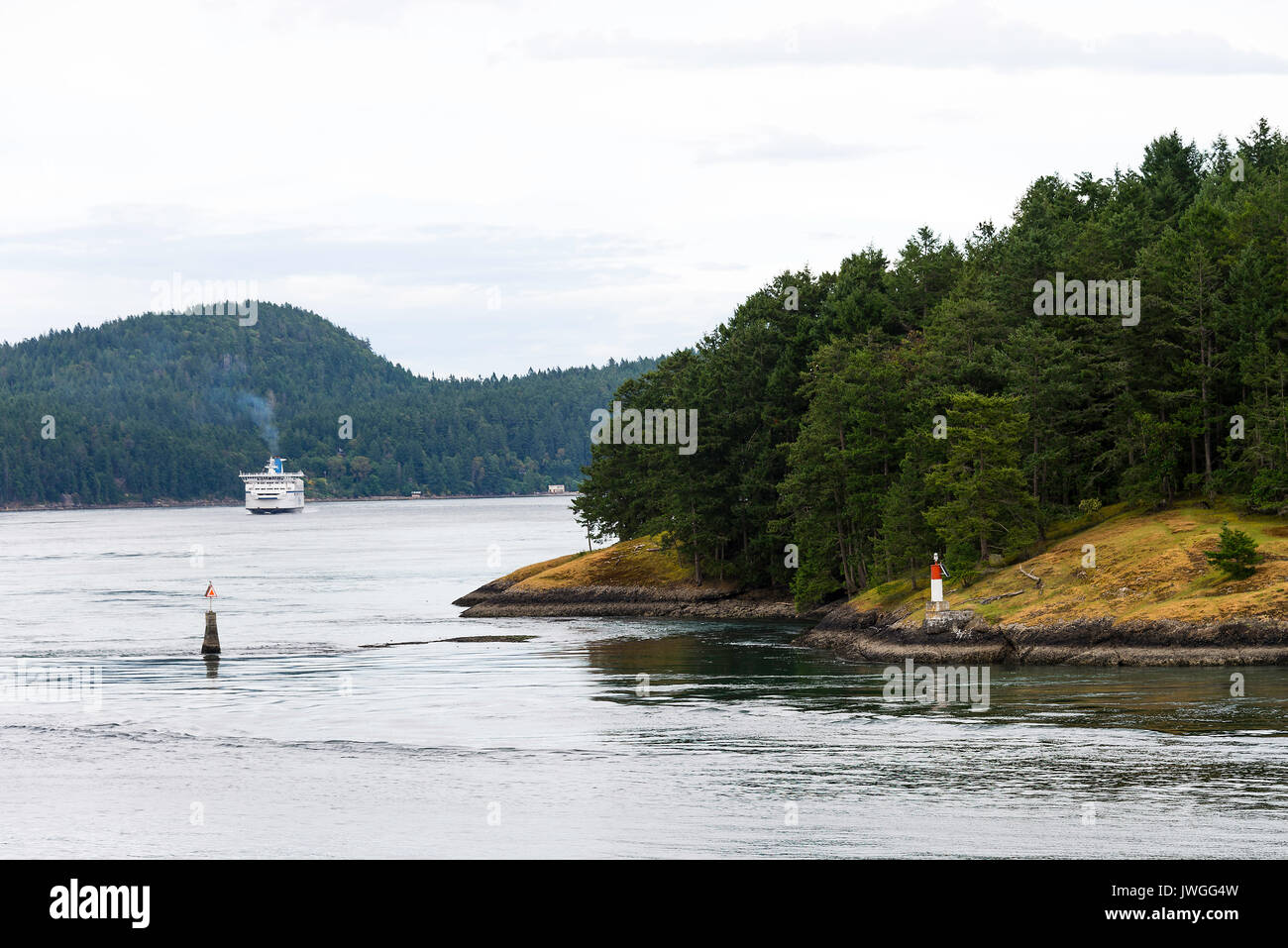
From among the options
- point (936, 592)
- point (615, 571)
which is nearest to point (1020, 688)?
point (936, 592)

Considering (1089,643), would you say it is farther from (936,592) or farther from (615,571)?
(615,571)

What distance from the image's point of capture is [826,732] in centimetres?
4081

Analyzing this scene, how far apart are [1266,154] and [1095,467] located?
194 feet

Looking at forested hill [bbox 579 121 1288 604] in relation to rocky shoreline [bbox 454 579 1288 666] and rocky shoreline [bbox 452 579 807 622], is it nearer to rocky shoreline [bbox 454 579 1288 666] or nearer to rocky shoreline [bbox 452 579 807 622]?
rocky shoreline [bbox 452 579 807 622]

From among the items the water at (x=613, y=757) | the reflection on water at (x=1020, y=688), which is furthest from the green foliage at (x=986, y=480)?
the water at (x=613, y=757)

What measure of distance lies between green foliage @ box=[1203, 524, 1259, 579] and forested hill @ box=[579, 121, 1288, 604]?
21.2 feet

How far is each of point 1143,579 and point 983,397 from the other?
1103 cm

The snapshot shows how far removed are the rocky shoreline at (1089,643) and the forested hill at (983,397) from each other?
18.7 ft

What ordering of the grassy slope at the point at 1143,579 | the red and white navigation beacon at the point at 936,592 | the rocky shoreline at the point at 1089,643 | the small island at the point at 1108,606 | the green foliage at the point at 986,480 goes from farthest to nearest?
the green foliage at the point at 986,480
the red and white navigation beacon at the point at 936,592
the grassy slope at the point at 1143,579
the small island at the point at 1108,606
the rocky shoreline at the point at 1089,643

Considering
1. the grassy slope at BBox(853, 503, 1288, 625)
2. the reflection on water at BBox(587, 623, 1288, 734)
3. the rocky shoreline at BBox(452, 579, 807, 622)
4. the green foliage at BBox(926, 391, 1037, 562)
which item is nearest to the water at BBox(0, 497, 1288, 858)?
the reflection on water at BBox(587, 623, 1288, 734)

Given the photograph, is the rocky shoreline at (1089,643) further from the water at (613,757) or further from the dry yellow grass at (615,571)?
the dry yellow grass at (615,571)

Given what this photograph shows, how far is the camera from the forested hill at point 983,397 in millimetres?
63031
